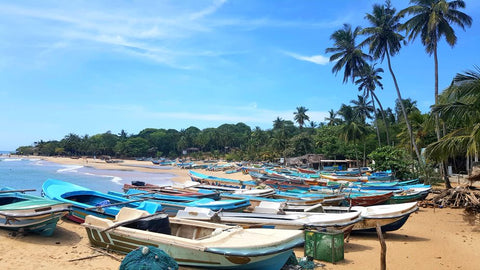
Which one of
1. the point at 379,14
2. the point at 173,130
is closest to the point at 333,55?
the point at 379,14

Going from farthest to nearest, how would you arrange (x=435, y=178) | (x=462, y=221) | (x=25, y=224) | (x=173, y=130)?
(x=173, y=130) → (x=435, y=178) → (x=462, y=221) → (x=25, y=224)

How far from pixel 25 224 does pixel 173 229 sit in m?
4.44

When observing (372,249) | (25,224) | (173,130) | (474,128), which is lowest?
(372,249)

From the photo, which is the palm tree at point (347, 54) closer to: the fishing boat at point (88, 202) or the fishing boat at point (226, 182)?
the fishing boat at point (226, 182)

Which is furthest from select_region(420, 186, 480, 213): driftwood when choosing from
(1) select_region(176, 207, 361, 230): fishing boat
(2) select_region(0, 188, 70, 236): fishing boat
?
(2) select_region(0, 188, 70, 236): fishing boat

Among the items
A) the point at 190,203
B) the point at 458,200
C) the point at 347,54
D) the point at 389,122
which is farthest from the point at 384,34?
the point at 389,122

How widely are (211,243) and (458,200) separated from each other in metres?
15.8

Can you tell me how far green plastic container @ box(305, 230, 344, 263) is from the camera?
850 centimetres

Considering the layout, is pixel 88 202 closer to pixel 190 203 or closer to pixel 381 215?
pixel 190 203

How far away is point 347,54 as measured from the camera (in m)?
36.7

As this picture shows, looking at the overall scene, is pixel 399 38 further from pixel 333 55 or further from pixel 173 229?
pixel 173 229

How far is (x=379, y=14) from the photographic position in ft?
105

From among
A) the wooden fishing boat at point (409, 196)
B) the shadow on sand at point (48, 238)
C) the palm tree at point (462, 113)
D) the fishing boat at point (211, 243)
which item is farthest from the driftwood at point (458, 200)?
the shadow on sand at point (48, 238)

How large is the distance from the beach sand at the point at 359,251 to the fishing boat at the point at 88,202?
0.64 m
